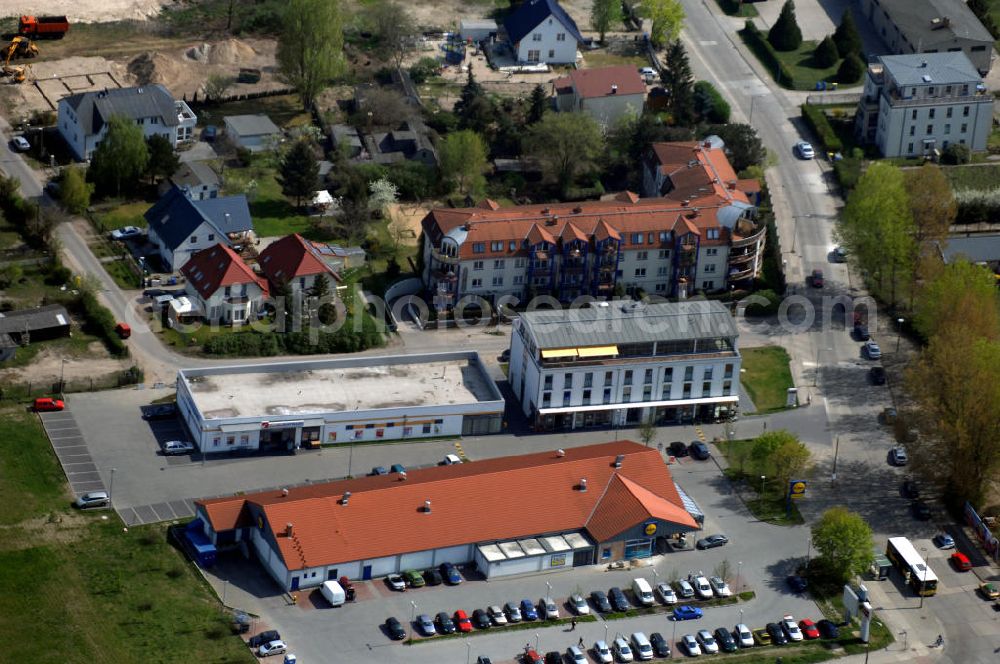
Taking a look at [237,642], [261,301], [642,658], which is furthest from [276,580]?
[261,301]

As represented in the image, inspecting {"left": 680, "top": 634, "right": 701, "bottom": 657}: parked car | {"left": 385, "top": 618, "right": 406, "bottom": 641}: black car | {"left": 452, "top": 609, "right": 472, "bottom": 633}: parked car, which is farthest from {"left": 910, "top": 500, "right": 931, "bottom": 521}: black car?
{"left": 385, "top": 618, "right": 406, "bottom": 641}: black car

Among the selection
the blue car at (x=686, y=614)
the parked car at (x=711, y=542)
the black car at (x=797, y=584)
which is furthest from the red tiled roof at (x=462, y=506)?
the blue car at (x=686, y=614)

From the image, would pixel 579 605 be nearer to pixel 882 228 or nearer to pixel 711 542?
pixel 711 542

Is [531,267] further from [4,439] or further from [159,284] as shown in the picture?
[4,439]

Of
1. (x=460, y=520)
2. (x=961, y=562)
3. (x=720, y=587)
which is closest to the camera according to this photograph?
(x=720, y=587)

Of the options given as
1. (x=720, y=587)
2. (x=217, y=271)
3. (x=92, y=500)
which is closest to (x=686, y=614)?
(x=720, y=587)

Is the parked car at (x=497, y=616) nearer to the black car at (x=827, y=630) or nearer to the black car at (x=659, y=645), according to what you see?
the black car at (x=659, y=645)
